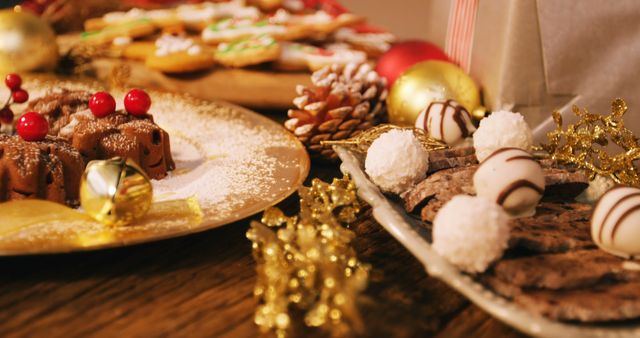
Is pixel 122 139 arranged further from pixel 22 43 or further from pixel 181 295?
pixel 22 43

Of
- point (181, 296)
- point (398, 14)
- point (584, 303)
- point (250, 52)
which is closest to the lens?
point (584, 303)

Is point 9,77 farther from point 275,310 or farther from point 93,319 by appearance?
point 275,310

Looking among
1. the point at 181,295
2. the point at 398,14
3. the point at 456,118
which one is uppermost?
the point at 456,118

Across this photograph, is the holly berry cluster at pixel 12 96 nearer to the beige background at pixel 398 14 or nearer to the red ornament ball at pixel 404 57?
the red ornament ball at pixel 404 57

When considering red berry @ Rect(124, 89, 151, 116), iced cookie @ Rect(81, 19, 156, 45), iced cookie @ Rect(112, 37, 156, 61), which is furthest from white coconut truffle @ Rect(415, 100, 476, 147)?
iced cookie @ Rect(81, 19, 156, 45)

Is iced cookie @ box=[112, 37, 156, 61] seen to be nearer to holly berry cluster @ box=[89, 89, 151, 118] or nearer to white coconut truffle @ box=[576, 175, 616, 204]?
holly berry cluster @ box=[89, 89, 151, 118]

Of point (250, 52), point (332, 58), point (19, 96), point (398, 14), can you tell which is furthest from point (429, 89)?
point (398, 14)

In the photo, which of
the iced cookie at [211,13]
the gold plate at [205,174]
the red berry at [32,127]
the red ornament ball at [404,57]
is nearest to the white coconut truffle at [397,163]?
the gold plate at [205,174]
